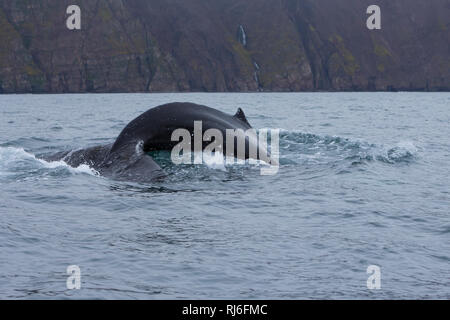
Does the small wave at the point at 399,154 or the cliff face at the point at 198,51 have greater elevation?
the cliff face at the point at 198,51

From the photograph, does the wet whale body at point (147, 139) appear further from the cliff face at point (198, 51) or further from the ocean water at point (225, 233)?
→ the cliff face at point (198, 51)

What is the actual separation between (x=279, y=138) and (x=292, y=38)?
176 meters

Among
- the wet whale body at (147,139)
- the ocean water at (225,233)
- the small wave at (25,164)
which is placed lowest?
the ocean water at (225,233)

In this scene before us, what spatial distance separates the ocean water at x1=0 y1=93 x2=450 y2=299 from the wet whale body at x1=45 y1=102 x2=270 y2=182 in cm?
27

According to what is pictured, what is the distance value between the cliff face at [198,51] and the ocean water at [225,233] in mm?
144720

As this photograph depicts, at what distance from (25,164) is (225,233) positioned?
668 centimetres

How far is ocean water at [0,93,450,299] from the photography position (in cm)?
588

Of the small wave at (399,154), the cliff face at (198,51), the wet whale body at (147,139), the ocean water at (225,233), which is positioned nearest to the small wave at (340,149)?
the small wave at (399,154)

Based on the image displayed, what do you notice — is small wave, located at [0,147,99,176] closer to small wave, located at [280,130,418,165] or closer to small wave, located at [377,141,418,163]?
small wave, located at [280,130,418,165]

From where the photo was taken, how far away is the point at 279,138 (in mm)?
18672

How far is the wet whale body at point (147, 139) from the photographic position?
32.9 feet

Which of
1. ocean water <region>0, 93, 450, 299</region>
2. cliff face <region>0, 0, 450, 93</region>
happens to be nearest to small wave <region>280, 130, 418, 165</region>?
ocean water <region>0, 93, 450, 299</region>
